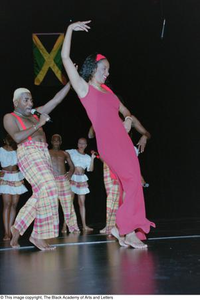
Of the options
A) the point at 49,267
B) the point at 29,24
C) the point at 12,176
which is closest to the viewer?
the point at 49,267

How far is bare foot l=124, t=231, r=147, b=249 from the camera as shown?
3.02 metres

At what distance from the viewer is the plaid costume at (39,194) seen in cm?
338

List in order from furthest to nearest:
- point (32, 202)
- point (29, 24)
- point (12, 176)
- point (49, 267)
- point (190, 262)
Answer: point (29, 24) < point (12, 176) < point (32, 202) < point (49, 267) < point (190, 262)

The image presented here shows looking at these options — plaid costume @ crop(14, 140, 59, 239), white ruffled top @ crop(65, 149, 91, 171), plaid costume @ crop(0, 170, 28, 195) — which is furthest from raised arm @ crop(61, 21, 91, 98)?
white ruffled top @ crop(65, 149, 91, 171)

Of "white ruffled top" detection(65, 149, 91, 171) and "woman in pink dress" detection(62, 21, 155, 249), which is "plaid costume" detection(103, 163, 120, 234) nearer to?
"white ruffled top" detection(65, 149, 91, 171)

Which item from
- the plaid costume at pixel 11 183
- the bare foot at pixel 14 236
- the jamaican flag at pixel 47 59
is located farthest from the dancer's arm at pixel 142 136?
the jamaican flag at pixel 47 59

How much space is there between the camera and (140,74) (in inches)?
298

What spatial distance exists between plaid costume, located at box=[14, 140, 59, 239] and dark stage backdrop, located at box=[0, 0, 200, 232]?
13.0ft

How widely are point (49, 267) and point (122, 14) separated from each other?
5.73m

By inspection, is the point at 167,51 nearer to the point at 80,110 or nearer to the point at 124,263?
the point at 80,110

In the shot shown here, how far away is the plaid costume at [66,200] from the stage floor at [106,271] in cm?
244

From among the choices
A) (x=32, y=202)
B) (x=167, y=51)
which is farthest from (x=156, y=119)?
(x=32, y=202)

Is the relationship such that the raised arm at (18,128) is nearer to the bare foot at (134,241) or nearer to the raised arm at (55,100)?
the raised arm at (55,100)

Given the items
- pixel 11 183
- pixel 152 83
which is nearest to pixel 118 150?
pixel 11 183
